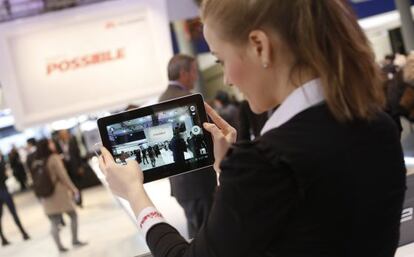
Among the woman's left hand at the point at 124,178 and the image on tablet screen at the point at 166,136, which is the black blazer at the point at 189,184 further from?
the woman's left hand at the point at 124,178

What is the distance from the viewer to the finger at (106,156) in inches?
41.1

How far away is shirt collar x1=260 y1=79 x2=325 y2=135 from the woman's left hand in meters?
0.30

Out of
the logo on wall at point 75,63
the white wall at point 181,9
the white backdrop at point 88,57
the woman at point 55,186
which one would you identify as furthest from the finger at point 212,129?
the white wall at point 181,9

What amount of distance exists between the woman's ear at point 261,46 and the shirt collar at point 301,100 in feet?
0.20

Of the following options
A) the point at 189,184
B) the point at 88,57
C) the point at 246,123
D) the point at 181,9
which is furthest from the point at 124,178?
the point at 181,9

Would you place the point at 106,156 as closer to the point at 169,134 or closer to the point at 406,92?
the point at 169,134

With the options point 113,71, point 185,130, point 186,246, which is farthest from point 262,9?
point 113,71

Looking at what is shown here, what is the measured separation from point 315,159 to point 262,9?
0.72 feet

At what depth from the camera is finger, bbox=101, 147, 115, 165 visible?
1044 millimetres

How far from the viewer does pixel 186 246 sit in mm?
855

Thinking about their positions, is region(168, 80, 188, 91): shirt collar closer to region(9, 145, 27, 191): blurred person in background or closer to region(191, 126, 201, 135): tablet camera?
region(191, 126, 201, 135): tablet camera

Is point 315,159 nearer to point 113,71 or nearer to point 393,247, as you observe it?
point 393,247

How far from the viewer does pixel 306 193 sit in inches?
28.5

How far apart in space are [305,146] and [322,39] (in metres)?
0.16
